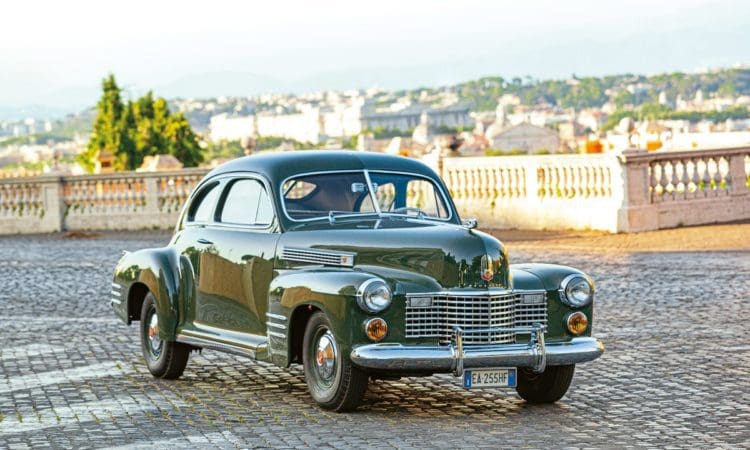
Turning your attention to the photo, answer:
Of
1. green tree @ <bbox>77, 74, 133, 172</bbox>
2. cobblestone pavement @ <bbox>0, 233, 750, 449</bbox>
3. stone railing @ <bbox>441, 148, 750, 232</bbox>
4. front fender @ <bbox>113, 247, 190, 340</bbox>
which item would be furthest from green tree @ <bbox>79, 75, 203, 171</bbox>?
front fender @ <bbox>113, 247, 190, 340</bbox>

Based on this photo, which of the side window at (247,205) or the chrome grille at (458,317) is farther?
the side window at (247,205)

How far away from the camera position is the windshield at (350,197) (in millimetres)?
11336

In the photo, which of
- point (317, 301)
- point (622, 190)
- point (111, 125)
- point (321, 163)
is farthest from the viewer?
point (111, 125)

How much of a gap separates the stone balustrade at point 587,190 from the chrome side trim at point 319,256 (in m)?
17.9

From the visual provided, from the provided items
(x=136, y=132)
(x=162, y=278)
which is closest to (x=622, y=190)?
(x=162, y=278)

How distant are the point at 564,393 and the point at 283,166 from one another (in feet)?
8.28

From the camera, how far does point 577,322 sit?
1050 cm

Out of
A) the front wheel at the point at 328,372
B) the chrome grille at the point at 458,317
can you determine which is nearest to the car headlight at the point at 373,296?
the chrome grille at the point at 458,317

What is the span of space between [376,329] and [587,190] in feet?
65.2

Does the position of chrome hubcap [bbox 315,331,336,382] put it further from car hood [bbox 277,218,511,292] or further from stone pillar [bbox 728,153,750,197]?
stone pillar [bbox 728,153,750,197]

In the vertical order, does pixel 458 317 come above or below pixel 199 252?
below

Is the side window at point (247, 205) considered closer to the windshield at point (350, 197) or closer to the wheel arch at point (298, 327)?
the windshield at point (350, 197)

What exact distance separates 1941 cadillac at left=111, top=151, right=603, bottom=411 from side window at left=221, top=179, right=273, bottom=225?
1cm

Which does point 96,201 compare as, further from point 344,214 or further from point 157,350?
point 344,214
